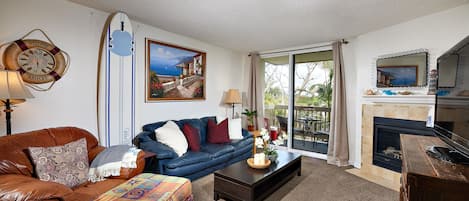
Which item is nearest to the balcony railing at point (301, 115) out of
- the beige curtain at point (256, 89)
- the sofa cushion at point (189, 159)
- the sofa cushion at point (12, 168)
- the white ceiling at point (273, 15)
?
the beige curtain at point (256, 89)

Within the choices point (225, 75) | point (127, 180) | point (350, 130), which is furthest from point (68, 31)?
point (350, 130)

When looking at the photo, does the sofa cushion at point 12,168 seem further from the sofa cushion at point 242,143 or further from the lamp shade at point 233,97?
the lamp shade at point 233,97

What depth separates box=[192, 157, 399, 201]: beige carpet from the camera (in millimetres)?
2514

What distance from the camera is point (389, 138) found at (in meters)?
3.18

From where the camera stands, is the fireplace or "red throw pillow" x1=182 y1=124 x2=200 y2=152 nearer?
the fireplace

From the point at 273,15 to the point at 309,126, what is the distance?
269cm

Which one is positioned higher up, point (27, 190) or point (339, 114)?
point (339, 114)

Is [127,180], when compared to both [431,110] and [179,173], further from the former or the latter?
[431,110]

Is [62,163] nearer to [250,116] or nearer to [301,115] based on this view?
[250,116]

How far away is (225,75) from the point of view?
15.4ft

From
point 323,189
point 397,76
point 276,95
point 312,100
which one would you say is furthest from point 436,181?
point 276,95

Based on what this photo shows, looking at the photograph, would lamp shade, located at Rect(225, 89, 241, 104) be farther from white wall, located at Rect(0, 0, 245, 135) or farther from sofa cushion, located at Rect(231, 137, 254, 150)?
white wall, located at Rect(0, 0, 245, 135)

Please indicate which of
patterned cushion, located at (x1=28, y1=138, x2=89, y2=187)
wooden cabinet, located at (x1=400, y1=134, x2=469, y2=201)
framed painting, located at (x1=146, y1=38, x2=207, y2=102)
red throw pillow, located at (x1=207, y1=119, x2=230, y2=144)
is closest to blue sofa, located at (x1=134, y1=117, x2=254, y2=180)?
red throw pillow, located at (x1=207, y1=119, x2=230, y2=144)

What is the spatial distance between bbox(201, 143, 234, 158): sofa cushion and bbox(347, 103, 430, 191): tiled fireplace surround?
2044 millimetres
